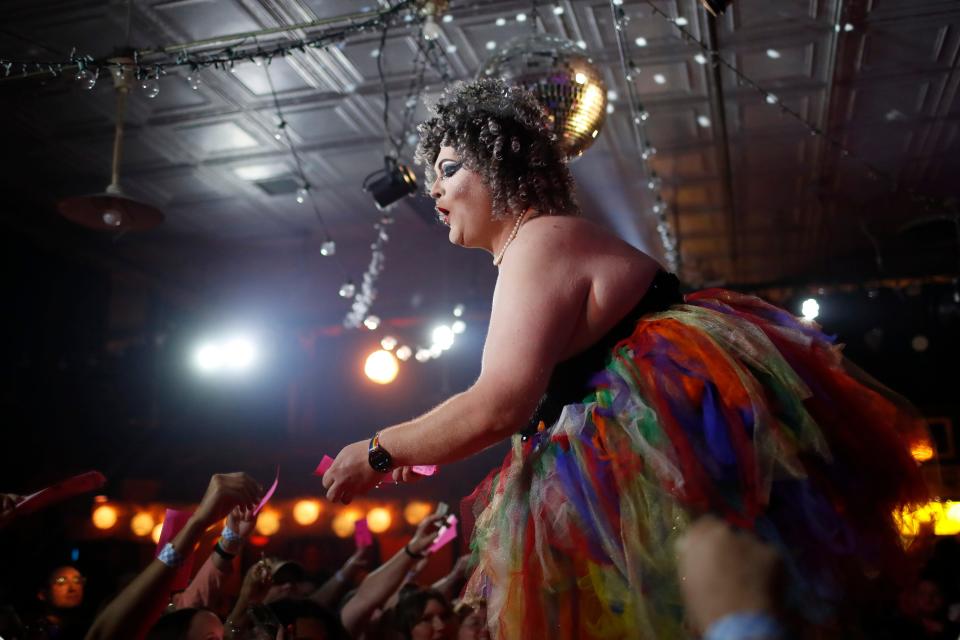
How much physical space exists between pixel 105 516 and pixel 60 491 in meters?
9.07

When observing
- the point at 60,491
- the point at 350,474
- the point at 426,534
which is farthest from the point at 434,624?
the point at 350,474

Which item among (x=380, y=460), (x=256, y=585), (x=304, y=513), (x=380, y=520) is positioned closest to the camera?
(x=380, y=460)

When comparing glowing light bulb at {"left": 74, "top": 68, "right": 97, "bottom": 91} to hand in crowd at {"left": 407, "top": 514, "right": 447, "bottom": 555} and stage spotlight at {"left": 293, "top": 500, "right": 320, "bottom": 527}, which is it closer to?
hand in crowd at {"left": 407, "top": 514, "right": 447, "bottom": 555}

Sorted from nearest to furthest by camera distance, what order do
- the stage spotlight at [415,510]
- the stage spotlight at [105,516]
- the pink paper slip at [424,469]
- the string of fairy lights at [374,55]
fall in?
1. the pink paper slip at [424,469]
2. the string of fairy lights at [374,55]
3. the stage spotlight at [415,510]
4. the stage spotlight at [105,516]

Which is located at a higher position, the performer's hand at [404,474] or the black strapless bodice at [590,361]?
the black strapless bodice at [590,361]

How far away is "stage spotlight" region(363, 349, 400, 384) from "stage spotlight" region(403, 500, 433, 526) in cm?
157

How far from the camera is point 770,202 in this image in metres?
7.73

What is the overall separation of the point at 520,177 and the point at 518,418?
1.99ft

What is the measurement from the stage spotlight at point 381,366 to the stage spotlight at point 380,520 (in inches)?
64.9

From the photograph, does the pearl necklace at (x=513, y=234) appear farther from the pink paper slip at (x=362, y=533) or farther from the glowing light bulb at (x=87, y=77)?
the glowing light bulb at (x=87, y=77)

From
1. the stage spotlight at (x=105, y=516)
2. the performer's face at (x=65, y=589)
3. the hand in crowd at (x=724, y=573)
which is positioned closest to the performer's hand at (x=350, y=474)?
the hand in crowd at (x=724, y=573)

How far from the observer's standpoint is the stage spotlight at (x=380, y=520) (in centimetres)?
985

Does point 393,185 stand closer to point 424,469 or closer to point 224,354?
point 424,469

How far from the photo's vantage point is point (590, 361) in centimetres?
160
